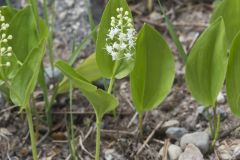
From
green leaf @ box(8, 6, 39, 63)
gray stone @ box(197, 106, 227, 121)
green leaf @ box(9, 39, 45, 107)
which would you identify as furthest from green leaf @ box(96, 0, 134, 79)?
gray stone @ box(197, 106, 227, 121)

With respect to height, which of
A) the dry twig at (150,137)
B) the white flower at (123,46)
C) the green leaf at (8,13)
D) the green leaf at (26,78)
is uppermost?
the green leaf at (8,13)

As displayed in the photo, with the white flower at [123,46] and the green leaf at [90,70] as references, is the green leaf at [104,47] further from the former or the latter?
the green leaf at [90,70]

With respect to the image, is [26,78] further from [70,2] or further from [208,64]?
[70,2]

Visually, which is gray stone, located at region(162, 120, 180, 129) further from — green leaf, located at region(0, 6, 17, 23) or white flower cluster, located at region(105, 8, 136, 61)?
green leaf, located at region(0, 6, 17, 23)

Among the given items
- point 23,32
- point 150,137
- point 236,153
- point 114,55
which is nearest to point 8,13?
point 23,32

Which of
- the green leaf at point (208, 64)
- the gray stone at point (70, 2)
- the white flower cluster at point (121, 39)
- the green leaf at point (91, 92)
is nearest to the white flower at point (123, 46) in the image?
the white flower cluster at point (121, 39)

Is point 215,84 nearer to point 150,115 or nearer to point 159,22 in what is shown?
point 150,115
